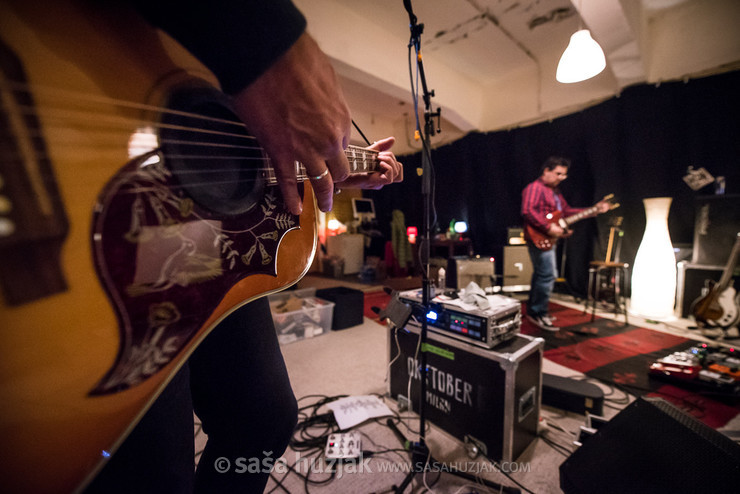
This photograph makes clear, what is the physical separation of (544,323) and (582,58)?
244 centimetres

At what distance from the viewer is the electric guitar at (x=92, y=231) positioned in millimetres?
237

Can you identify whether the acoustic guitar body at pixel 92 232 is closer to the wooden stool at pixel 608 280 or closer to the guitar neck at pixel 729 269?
the wooden stool at pixel 608 280

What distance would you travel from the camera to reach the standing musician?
0.36m

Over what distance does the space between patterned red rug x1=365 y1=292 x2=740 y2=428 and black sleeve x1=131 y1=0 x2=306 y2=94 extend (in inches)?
99.6

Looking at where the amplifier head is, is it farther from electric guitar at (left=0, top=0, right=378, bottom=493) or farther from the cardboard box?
electric guitar at (left=0, top=0, right=378, bottom=493)

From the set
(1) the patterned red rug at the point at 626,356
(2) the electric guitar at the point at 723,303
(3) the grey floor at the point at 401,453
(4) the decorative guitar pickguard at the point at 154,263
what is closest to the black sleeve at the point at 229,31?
(4) the decorative guitar pickguard at the point at 154,263

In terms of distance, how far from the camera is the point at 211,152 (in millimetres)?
450

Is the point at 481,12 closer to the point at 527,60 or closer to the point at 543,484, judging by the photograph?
the point at 527,60

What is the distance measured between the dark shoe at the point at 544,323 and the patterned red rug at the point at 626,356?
0.06 m

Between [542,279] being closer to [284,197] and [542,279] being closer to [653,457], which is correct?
[653,457]

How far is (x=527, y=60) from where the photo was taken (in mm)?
4184

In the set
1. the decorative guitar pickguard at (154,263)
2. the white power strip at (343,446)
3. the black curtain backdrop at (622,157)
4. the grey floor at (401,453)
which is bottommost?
the grey floor at (401,453)

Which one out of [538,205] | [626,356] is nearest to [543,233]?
[538,205]

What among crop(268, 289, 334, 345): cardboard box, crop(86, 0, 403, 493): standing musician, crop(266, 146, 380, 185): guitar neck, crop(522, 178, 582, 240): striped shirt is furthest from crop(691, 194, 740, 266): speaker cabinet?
crop(86, 0, 403, 493): standing musician
